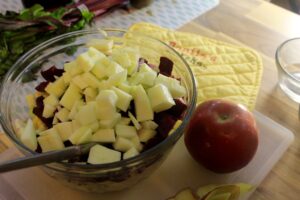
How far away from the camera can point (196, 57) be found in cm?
95

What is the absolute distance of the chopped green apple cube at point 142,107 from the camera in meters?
0.60

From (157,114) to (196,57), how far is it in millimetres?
368

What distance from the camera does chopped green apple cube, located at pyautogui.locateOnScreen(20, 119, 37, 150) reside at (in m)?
0.61

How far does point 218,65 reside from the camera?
924mm

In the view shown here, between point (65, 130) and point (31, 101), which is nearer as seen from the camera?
point (65, 130)

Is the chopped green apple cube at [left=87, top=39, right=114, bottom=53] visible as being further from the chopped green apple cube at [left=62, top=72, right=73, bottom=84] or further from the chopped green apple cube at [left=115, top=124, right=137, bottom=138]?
the chopped green apple cube at [left=115, top=124, right=137, bottom=138]

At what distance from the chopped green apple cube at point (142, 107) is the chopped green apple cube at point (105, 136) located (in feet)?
0.18

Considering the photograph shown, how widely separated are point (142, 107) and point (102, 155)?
11 cm

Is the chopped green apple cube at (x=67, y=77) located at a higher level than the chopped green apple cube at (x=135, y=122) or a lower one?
higher

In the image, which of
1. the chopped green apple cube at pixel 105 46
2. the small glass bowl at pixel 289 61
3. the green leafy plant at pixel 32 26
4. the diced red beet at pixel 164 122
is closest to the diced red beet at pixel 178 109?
the diced red beet at pixel 164 122

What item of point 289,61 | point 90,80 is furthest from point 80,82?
point 289,61

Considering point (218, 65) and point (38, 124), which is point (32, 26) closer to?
point (38, 124)

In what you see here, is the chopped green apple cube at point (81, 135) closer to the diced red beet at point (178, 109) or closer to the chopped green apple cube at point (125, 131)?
the chopped green apple cube at point (125, 131)

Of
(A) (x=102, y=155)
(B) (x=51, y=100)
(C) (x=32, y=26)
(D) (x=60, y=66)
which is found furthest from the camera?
(C) (x=32, y=26)
